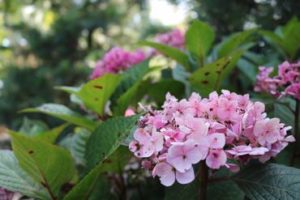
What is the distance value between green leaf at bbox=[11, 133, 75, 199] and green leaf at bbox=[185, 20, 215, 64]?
1.88 feet

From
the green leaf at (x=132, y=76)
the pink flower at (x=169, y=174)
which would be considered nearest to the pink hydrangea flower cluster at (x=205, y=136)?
the pink flower at (x=169, y=174)

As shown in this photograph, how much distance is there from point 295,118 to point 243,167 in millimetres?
218

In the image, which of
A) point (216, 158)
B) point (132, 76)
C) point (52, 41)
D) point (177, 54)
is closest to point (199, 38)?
point (177, 54)

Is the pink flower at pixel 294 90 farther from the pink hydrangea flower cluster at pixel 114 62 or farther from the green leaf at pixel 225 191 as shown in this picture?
the pink hydrangea flower cluster at pixel 114 62

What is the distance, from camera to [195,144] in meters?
0.63

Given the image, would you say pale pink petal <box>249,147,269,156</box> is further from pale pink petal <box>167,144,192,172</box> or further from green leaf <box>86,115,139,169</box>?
green leaf <box>86,115,139,169</box>

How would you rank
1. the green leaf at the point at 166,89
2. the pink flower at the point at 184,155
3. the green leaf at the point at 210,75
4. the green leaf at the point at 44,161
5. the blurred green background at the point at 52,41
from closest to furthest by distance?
the pink flower at the point at 184,155 → the green leaf at the point at 44,161 → the green leaf at the point at 210,75 → the green leaf at the point at 166,89 → the blurred green background at the point at 52,41

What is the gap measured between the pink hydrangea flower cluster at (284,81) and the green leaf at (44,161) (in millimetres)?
458

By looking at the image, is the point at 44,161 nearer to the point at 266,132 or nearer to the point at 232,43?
the point at 266,132

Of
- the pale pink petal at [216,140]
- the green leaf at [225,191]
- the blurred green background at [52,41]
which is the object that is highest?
the pale pink petal at [216,140]

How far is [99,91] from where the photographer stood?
110 cm

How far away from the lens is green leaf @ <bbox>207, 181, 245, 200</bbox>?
0.82 metres

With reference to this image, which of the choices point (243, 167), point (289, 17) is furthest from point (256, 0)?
point (243, 167)

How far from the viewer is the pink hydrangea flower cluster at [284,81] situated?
0.90 metres
